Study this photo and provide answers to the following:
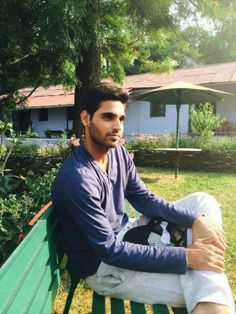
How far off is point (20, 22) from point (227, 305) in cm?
466

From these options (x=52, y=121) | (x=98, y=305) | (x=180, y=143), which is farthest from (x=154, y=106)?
(x=98, y=305)

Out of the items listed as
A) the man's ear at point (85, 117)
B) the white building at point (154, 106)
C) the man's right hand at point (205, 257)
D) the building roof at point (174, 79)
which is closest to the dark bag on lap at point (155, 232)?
the man's right hand at point (205, 257)

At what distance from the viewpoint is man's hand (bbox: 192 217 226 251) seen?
2.46m

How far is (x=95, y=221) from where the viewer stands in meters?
2.21

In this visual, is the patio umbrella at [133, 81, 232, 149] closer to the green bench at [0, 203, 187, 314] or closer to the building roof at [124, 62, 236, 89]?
the building roof at [124, 62, 236, 89]

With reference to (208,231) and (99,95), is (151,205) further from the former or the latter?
(99,95)

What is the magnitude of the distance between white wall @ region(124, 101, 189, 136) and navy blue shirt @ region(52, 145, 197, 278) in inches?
746

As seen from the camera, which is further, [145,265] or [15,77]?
[15,77]

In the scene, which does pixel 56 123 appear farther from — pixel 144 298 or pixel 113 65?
pixel 144 298

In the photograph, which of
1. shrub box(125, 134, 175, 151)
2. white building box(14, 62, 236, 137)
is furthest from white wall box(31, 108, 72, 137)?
shrub box(125, 134, 175, 151)

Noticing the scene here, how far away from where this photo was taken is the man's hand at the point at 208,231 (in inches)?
96.7

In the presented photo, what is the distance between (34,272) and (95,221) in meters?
0.43

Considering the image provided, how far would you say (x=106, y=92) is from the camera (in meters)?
2.58

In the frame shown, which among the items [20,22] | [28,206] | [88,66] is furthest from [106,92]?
[88,66]
